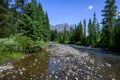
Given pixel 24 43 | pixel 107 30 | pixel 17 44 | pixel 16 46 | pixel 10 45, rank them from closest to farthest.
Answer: pixel 10 45 < pixel 17 44 < pixel 16 46 < pixel 24 43 < pixel 107 30

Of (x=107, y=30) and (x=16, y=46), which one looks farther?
(x=107, y=30)

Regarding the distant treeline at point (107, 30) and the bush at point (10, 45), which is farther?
the distant treeline at point (107, 30)

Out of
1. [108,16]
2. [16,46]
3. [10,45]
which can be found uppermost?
[108,16]

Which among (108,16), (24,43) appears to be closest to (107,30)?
(108,16)

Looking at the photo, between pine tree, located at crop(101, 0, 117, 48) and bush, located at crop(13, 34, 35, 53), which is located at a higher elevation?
pine tree, located at crop(101, 0, 117, 48)

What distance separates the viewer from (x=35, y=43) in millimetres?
24984

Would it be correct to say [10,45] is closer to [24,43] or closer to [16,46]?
[16,46]

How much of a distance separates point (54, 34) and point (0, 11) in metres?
90.2

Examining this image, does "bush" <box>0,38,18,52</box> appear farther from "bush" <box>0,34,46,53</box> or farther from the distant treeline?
the distant treeline

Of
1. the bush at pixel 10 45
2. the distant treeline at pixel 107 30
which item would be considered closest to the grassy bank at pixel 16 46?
the bush at pixel 10 45

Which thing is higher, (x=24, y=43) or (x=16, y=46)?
(x=24, y=43)

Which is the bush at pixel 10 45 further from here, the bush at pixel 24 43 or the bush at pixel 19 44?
the bush at pixel 24 43

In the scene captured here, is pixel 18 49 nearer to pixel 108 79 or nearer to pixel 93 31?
pixel 108 79

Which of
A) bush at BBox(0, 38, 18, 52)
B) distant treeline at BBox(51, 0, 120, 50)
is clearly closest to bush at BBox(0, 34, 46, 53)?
→ bush at BBox(0, 38, 18, 52)
